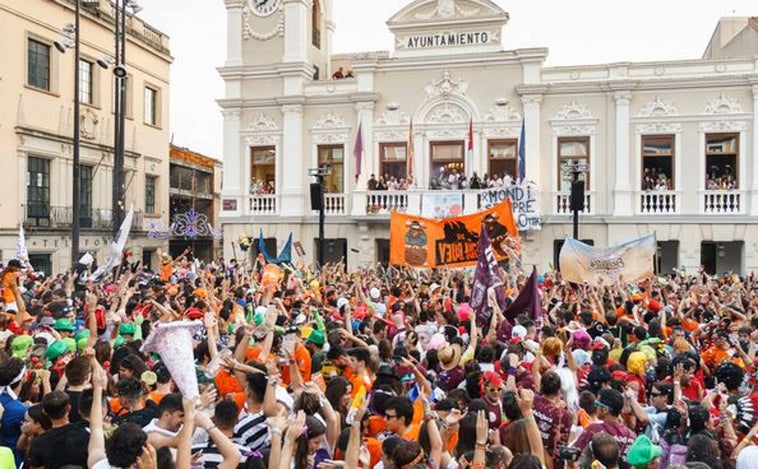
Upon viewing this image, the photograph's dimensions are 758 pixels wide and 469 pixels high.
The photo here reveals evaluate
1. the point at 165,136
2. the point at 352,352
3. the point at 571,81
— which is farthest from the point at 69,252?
the point at 352,352

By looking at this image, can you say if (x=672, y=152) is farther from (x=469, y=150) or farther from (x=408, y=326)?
(x=408, y=326)

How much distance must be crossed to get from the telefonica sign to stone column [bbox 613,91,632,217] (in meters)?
5.12

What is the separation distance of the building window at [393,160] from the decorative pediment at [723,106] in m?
10.5

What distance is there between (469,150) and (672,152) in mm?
6938

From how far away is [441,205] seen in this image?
84.7 feet

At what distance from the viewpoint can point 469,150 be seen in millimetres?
26125

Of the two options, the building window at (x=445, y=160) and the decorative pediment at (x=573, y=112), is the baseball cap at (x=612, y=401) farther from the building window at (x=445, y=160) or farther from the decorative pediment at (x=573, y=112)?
the decorative pediment at (x=573, y=112)

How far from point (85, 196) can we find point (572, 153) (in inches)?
794

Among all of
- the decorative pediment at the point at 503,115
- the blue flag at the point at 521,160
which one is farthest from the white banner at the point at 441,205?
the decorative pediment at the point at 503,115

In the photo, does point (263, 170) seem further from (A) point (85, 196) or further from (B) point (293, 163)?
(A) point (85, 196)

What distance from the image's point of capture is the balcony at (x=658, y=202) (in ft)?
82.3

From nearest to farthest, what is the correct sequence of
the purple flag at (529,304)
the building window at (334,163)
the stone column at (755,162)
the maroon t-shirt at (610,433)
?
the maroon t-shirt at (610,433), the purple flag at (529,304), the stone column at (755,162), the building window at (334,163)

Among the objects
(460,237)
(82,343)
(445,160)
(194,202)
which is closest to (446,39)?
(445,160)

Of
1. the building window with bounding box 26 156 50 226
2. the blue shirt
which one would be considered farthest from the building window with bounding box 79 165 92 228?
the blue shirt
